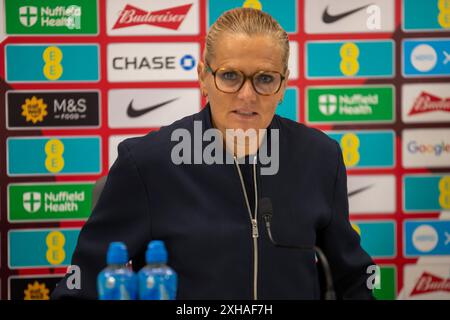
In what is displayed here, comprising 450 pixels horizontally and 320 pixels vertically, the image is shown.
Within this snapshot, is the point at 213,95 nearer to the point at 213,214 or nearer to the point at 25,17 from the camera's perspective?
the point at 213,214

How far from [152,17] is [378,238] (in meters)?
1.72

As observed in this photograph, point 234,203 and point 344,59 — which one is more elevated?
point 344,59

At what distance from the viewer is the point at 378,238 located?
305cm

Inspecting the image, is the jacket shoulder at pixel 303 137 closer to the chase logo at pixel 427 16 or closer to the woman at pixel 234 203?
the woman at pixel 234 203

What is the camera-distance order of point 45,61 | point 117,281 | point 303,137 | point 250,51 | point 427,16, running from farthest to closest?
point 427,16 < point 45,61 < point 303,137 < point 250,51 < point 117,281

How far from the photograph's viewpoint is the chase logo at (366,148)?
301 centimetres

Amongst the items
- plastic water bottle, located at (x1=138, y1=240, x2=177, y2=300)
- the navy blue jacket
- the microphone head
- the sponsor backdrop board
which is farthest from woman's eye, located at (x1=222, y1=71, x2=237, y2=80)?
the sponsor backdrop board

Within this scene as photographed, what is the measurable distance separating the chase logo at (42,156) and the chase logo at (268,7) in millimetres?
1000

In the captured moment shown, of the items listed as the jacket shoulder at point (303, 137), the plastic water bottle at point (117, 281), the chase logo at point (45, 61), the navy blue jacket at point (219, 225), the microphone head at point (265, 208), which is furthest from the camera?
the chase logo at point (45, 61)

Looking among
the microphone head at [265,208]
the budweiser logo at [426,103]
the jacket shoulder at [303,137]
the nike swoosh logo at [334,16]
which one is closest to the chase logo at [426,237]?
the budweiser logo at [426,103]

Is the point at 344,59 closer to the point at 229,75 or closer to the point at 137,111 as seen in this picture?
the point at 137,111

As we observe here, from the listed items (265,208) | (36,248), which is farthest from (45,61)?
(265,208)

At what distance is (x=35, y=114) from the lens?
115 inches
